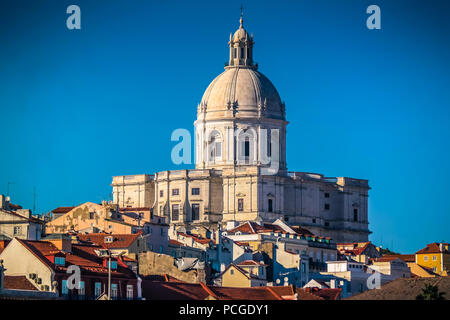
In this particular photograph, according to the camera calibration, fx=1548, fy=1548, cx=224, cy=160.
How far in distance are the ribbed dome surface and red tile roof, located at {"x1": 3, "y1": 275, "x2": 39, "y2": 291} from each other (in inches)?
2711

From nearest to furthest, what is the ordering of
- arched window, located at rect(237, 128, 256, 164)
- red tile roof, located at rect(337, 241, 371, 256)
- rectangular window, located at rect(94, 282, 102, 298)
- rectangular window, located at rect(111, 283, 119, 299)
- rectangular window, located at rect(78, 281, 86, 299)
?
rectangular window, located at rect(78, 281, 86, 299) < rectangular window, located at rect(94, 282, 102, 298) < rectangular window, located at rect(111, 283, 119, 299) < red tile roof, located at rect(337, 241, 371, 256) < arched window, located at rect(237, 128, 256, 164)

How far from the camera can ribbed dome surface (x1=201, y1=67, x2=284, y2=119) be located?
152 meters

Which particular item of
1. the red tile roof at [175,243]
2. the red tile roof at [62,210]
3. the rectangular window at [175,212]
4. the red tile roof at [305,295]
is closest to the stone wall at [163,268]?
the red tile roof at [305,295]

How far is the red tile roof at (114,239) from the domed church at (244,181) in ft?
109

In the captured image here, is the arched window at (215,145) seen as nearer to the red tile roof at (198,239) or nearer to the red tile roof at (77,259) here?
the red tile roof at (198,239)

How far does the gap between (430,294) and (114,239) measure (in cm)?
3894

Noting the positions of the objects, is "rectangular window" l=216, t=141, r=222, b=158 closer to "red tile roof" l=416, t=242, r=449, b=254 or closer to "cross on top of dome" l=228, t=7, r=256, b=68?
"cross on top of dome" l=228, t=7, r=256, b=68

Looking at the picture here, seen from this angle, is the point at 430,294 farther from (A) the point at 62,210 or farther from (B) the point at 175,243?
(A) the point at 62,210

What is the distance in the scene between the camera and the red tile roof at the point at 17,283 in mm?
81456

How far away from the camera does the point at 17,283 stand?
272ft

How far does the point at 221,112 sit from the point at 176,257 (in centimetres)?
4132

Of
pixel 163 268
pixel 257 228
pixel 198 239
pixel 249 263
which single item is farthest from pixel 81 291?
pixel 257 228

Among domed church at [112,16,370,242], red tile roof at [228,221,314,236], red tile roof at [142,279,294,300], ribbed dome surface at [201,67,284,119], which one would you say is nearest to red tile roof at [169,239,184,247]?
red tile roof at [228,221,314,236]

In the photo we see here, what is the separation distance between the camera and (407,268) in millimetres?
127938
